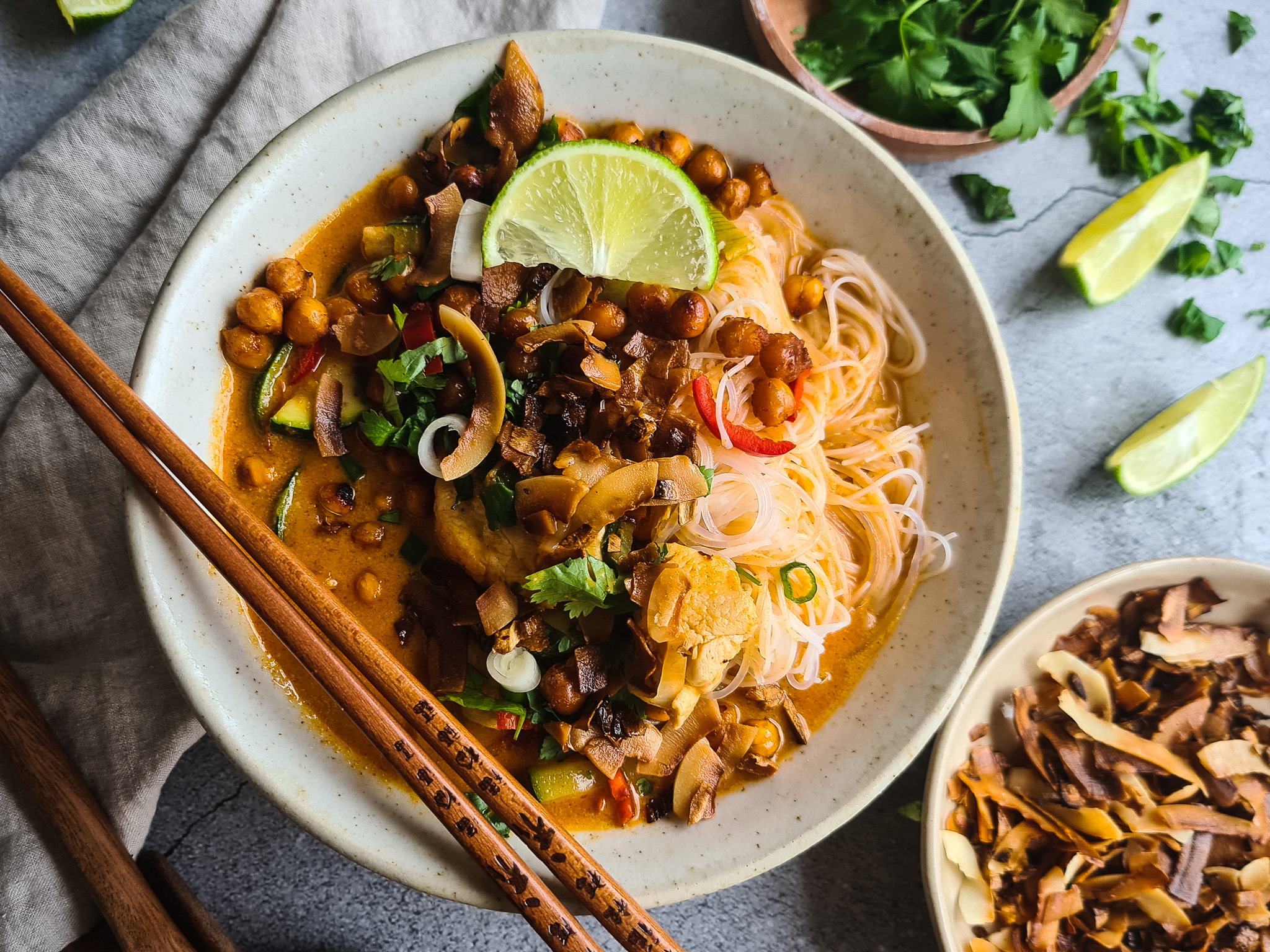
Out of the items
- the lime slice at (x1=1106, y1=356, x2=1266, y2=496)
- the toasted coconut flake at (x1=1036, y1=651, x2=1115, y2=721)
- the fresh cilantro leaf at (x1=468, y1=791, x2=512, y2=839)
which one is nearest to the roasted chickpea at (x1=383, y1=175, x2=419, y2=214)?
the fresh cilantro leaf at (x1=468, y1=791, x2=512, y2=839)

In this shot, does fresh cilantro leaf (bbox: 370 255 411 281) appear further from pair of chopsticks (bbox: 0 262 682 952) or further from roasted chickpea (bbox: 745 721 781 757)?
roasted chickpea (bbox: 745 721 781 757)

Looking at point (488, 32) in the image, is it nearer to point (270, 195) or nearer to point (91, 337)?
point (270, 195)

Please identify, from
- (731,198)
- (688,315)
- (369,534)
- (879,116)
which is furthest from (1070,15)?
(369,534)

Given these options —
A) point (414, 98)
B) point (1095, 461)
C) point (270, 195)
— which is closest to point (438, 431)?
point (270, 195)

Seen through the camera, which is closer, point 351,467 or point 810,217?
point 351,467

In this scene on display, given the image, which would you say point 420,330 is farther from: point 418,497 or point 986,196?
point 986,196
